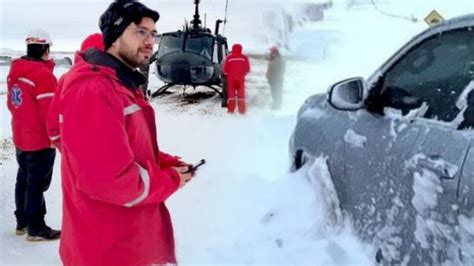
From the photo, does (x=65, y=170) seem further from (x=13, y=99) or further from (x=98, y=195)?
(x=13, y=99)

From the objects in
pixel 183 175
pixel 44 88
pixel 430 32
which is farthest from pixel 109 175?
pixel 44 88

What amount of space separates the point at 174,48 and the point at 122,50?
17062 millimetres

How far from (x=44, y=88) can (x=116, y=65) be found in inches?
108

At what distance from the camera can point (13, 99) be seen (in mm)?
4988

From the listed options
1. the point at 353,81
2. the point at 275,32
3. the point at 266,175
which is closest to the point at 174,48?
the point at 266,175

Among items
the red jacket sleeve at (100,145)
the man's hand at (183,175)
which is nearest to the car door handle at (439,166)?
the man's hand at (183,175)

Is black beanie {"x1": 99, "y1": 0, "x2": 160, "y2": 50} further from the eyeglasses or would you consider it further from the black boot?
the black boot

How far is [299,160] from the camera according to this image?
14.5 ft

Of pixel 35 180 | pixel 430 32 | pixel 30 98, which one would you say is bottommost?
pixel 35 180

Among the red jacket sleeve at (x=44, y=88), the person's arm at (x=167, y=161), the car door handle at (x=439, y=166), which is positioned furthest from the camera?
the red jacket sleeve at (x=44, y=88)

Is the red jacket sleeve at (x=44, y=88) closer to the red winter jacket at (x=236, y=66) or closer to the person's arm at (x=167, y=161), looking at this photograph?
the person's arm at (x=167, y=161)

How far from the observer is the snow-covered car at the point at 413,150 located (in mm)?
2494

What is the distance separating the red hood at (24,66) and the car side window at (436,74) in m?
2.98

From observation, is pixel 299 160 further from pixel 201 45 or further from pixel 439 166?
pixel 201 45
